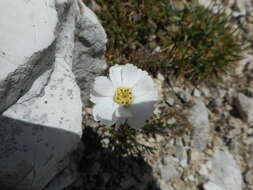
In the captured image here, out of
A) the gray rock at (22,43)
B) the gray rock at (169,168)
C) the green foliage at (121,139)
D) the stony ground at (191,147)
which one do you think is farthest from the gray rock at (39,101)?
the gray rock at (169,168)

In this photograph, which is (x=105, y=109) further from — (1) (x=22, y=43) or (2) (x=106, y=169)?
(2) (x=106, y=169)

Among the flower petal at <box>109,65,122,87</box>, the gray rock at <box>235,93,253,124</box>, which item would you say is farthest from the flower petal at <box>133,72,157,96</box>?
the gray rock at <box>235,93,253,124</box>

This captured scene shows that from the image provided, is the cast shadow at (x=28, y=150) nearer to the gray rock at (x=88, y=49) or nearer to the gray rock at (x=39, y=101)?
the gray rock at (x=39, y=101)

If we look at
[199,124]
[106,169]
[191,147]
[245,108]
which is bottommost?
[106,169]

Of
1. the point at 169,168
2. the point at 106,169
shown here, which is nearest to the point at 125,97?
the point at 106,169

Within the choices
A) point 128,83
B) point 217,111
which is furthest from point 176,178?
point 128,83

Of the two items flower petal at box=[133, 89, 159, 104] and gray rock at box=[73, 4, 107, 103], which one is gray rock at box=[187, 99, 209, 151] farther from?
flower petal at box=[133, 89, 159, 104]

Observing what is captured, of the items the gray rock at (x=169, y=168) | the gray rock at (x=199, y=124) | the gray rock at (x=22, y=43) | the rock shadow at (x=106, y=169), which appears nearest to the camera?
the gray rock at (x=22, y=43)

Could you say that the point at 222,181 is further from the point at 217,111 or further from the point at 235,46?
the point at 235,46
